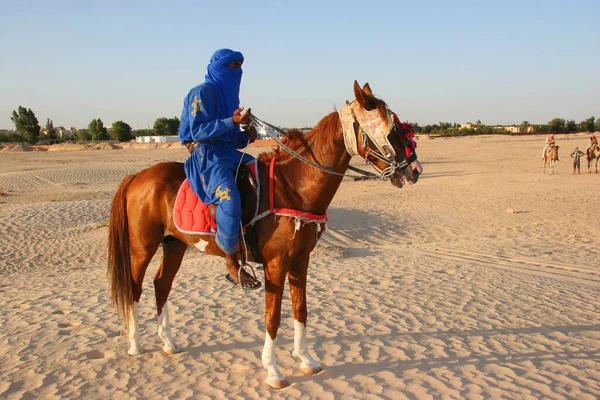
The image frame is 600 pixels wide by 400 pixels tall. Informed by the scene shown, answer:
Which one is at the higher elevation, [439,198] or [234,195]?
[234,195]

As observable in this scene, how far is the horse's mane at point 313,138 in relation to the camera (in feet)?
12.8

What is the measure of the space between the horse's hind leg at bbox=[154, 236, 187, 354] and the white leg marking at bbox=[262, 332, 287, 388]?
124 cm

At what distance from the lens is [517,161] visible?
116 ft

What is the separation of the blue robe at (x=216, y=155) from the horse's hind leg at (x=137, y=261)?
0.90 metres

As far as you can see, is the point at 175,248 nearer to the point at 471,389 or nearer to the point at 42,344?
the point at 42,344

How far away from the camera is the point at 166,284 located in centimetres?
497

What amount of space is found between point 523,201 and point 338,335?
1397cm

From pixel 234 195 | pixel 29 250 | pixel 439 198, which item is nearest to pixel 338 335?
pixel 234 195

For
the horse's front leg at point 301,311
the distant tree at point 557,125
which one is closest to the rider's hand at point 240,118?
the horse's front leg at point 301,311

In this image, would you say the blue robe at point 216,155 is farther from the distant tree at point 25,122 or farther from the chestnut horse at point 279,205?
the distant tree at point 25,122

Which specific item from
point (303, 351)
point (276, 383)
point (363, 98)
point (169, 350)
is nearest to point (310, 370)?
→ point (303, 351)

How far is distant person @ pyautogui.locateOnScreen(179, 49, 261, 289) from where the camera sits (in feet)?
13.2

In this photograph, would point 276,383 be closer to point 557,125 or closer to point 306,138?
point 306,138

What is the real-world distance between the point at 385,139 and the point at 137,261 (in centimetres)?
285
